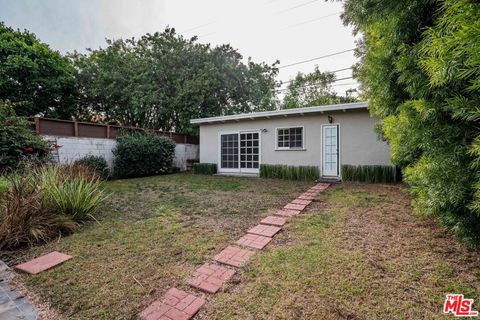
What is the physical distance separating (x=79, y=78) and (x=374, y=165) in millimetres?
16425

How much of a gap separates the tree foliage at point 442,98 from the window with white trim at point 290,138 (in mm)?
5697

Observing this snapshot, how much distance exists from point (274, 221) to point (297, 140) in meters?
5.49

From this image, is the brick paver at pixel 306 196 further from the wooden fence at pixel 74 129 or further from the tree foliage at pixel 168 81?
the tree foliage at pixel 168 81

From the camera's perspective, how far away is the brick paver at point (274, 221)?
12.1 feet

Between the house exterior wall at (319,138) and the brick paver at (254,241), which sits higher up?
the house exterior wall at (319,138)

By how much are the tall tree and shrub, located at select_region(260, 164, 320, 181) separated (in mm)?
11539

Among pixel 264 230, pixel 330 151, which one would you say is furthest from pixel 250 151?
pixel 264 230

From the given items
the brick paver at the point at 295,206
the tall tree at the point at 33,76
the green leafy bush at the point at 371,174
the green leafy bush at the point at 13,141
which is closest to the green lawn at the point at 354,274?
the brick paver at the point at 295,206

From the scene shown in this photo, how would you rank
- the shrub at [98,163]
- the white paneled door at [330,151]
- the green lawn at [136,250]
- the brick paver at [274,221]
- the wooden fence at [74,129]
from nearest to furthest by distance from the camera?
the green lawn at [136,250], the brick paver at [274,221], the wooden fence at [74,129], the white paneled door at [330,151], the shrub at [98,163]

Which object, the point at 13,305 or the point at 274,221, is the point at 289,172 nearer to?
the point at 274,221

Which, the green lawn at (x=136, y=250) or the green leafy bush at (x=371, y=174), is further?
the green leafy bush at (x=371, y=174)

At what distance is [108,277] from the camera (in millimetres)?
2297

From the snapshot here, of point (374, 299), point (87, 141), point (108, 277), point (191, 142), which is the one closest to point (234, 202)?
point (108, 277)

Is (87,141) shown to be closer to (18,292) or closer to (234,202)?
(234,202)
